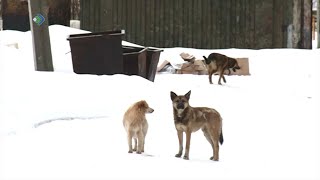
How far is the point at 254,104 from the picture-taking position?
11.1 m

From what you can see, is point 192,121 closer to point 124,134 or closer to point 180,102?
point 180,102

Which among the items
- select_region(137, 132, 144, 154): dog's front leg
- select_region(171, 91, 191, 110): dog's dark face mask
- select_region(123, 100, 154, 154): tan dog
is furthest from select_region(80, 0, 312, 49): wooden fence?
select_region(171, 91, 191, 110): dog's dark face mask

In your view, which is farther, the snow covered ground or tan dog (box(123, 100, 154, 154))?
tan dog (box(123, 100, 154, 154))

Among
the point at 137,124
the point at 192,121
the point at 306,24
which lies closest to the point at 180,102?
the point at 192,121

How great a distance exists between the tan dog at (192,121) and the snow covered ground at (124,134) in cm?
20

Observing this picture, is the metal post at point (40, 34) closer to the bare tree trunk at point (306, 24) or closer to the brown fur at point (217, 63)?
the brown fur at point (217, 63)

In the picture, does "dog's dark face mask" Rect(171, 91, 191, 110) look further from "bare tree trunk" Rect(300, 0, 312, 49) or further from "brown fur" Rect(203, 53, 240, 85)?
"bare tree trunk" Rect(300, 0, 312, 49)

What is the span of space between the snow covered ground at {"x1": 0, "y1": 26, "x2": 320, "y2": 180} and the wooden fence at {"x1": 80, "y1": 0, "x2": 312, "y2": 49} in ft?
23.4

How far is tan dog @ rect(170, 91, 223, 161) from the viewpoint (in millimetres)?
6598

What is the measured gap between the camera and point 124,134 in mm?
8055

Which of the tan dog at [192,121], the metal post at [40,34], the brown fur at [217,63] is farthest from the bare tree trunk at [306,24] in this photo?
the tan dog at [192,121]

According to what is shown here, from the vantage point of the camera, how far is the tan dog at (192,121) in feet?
21.6

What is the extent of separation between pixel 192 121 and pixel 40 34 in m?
6.18

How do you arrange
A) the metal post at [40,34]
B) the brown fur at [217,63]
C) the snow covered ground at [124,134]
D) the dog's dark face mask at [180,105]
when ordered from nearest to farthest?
1. the snow covered ground at [124,134]
2. the dog's dark face mask at [180,105]
3. the metal post at [40,34]
4. the brown fur at [217,63]
